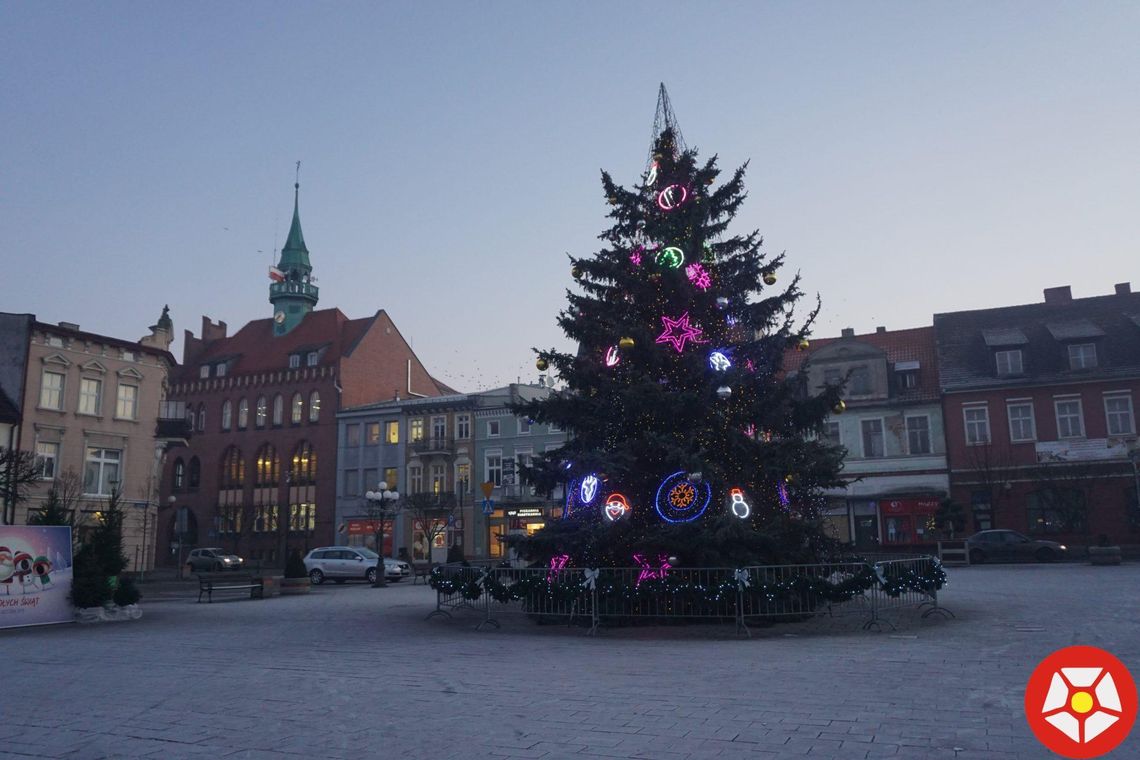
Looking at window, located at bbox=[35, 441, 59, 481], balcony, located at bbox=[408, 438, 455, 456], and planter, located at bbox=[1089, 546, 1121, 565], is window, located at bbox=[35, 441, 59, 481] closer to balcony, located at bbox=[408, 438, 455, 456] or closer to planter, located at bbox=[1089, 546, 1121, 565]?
balcony, located at bbox=[408, 438, 455, 456]

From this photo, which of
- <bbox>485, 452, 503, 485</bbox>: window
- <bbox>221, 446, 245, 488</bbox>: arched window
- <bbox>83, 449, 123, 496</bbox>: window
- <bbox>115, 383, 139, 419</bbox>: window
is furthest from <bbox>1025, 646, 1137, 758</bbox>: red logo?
<bbox>221, 446, 245, 488</bbox>: arched window

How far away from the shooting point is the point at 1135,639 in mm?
12016

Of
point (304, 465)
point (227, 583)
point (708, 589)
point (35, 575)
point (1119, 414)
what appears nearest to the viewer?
point (708, 589)

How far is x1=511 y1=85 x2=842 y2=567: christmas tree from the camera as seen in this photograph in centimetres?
1548

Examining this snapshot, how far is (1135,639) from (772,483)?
604cm

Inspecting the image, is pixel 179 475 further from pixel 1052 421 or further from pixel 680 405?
pixel 680 405

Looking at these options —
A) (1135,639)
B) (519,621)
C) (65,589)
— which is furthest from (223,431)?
(1135,639)

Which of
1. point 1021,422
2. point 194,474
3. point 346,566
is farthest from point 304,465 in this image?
point 1021,422

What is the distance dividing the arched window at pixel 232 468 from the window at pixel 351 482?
9.63 m

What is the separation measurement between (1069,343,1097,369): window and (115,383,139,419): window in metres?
45.0

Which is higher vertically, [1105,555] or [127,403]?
[127,403]

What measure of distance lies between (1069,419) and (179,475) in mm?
61326

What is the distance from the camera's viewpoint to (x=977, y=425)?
1678 inches

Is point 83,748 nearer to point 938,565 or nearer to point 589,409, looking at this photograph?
point 589,409
